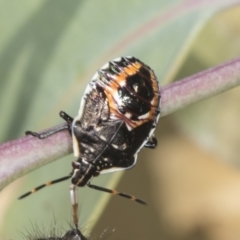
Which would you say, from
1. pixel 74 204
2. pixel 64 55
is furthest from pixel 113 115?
pixel 64 55

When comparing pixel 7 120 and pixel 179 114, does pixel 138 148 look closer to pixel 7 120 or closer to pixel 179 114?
pixel 7 120

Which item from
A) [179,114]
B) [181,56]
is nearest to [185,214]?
[179,114]

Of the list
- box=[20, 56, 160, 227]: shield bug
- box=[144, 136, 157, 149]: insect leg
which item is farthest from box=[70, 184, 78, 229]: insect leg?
box=[144, 136, 157, 149]: insect leg

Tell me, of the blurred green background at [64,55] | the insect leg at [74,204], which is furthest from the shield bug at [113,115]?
the blurred green background at [64,55]

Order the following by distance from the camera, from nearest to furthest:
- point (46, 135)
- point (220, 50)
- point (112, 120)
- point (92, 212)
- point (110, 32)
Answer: point (46, 135) < point (112, 120) < point (92, 212) < point (110, 32) < point (220, 50)

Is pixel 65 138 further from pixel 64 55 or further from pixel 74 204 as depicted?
pixel 64 55

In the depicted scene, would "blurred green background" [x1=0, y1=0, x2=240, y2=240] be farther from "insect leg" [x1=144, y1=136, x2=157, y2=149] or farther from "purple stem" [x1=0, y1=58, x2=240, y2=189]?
"purple stem" [x1=0, y1=58, x2=240, y2=189]

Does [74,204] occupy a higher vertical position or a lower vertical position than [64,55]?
lower
